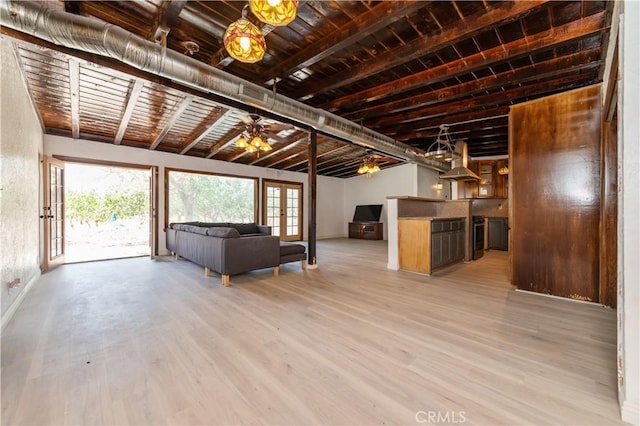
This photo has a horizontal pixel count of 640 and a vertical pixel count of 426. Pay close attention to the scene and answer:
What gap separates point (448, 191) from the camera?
10484 millimetres

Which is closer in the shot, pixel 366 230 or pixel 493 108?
pixel 493 108

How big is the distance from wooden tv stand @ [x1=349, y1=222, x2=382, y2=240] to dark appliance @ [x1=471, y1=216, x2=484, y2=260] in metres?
3.80

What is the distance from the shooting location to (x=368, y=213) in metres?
10.1

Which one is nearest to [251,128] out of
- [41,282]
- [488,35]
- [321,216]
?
[488,35]

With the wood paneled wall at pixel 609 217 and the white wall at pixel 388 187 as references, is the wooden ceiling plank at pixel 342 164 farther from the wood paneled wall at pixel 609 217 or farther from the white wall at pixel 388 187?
the wood paneled wall at pixel 609 217

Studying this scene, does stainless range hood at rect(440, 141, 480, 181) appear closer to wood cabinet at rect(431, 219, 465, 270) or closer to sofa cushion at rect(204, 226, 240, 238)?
wood cabinet at rect(431, 219, 465, 270)

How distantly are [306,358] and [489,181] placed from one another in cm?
872

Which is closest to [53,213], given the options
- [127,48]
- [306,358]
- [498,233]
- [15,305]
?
[15,305]

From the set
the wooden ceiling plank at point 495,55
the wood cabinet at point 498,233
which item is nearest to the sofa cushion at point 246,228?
the wooden ceiling plank at point 495,55

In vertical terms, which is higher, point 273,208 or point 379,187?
point 379,187

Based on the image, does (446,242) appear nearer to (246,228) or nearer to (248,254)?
(248,254)

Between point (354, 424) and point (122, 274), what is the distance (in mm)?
4705
